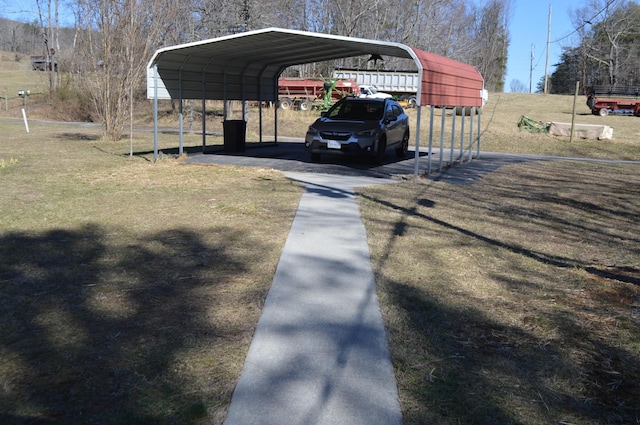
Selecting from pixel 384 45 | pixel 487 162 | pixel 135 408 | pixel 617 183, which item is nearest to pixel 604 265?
pixel 135 408

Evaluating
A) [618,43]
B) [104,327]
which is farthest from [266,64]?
[618,43]

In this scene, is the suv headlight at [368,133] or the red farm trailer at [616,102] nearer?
the suv headlight at [368,133]

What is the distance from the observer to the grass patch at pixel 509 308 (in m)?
3.64

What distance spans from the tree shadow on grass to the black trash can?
1196 cm

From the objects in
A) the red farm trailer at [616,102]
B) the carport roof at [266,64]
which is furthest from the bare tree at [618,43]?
the carport roof at [266,64]

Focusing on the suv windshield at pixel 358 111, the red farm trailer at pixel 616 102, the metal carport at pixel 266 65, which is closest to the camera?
the metal carport at pixel 266 65

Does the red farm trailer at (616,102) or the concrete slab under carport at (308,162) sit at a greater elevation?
the red farm trailer at (616,102)

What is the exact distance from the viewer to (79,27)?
69.7 ft

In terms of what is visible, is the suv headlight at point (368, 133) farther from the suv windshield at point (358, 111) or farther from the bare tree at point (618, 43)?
the bare tree at point (618, 43)

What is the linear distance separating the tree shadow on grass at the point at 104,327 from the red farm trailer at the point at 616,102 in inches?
1683

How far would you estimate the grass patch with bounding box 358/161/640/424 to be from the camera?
3639mm

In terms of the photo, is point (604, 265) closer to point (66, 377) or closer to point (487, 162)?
point (66, 377)

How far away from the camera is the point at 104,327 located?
4.57m

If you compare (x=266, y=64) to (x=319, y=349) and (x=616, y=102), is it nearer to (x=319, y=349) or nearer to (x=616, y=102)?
(x=319, y=349)
